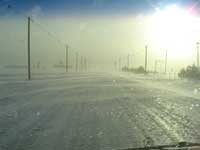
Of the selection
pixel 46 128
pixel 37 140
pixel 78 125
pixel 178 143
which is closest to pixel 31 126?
pixel 46 128

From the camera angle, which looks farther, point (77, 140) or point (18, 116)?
point (18, 116)

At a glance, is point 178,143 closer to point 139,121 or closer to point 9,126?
point 139,121

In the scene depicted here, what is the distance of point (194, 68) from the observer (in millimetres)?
100562

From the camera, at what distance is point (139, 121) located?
42.5 feet

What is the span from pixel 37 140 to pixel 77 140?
3.28 ft

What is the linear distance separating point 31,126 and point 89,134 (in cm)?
233

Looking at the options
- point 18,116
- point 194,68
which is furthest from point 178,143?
point 194,68

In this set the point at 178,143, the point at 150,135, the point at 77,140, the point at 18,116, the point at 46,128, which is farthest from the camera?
the point at 18,116

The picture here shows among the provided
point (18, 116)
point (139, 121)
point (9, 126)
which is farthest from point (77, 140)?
point (18, 116)

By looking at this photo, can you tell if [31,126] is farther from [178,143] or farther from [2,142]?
[178,143]

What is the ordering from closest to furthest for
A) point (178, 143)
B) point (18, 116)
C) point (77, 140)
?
point (178, 143) < point (77, 140) < point (18, 116)

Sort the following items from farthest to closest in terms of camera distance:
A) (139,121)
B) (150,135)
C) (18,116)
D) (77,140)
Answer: (18,116), (139,121), (150,135), (77,140)

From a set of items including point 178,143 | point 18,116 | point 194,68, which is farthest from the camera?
point 194,68

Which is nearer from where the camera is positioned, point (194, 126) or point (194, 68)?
point (194, 126)
